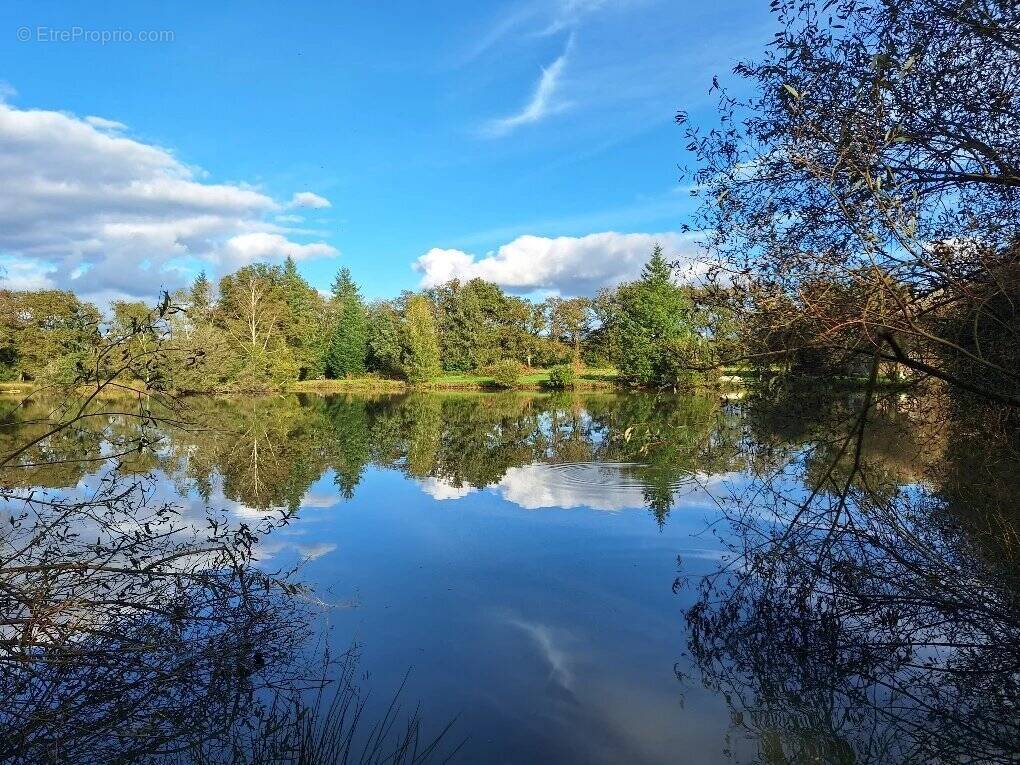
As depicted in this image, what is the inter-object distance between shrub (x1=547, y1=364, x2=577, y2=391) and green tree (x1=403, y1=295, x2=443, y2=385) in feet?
26.1

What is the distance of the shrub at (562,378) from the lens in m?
43.8

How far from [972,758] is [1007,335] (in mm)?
3031

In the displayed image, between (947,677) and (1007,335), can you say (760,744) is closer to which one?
(947,677)

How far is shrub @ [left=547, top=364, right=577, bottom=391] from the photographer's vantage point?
144ft

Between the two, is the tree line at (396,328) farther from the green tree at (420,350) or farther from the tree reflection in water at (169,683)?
the tree reflection in water at (169,683)

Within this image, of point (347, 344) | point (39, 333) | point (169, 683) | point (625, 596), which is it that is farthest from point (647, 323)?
point (169, 683)

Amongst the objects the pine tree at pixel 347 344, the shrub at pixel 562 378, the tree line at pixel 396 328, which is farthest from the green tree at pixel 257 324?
the shrub at pixel 562 378

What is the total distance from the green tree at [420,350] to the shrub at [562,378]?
26.1 feet

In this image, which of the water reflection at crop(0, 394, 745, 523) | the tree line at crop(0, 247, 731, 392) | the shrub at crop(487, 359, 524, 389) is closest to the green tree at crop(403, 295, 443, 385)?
the tree line at crop(0, 247, 731, 392)

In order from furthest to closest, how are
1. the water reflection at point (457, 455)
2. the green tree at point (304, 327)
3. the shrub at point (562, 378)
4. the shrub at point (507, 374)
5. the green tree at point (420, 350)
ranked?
the green tree at point (304, 327), the shrub at point (507, 374), the green tree at point (420, 350), the shrub at point (562, 378), the water reflection at point (457, 455)

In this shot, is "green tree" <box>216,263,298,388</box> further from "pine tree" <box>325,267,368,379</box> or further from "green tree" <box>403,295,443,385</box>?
"green tree" <box>403,295,443,385</box>

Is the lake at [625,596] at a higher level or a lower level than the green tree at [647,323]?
lower

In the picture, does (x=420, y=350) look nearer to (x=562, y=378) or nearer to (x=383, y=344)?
(x=383, y=344)

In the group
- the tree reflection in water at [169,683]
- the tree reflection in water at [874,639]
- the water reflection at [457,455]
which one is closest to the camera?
the tree reflection in water at [169,683]
